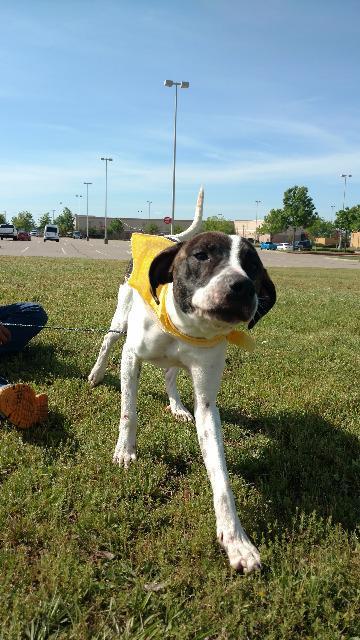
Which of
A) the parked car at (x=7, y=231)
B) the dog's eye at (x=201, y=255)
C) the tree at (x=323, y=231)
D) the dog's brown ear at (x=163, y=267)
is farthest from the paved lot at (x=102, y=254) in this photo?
the tree at (x=323, y=231)

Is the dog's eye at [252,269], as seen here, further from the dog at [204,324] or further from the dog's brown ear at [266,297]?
the dog's brown ear at [266,297]

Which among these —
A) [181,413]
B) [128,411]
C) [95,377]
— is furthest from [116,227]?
[128,411]

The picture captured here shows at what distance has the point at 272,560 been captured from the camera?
248 centimetres

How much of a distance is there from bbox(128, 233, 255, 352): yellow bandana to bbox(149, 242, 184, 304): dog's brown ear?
3.1 inches

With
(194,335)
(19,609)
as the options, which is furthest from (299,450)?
(19,609)

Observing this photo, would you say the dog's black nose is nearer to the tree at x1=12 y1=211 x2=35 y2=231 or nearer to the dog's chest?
the dog's chest

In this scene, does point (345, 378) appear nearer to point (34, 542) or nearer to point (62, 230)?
point (34, 542)

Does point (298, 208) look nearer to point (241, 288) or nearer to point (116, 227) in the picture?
point (116, 227)

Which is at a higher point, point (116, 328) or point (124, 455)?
point (116, 328)

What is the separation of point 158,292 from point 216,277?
2.22 feet

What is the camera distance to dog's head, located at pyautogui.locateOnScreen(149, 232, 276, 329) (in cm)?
243

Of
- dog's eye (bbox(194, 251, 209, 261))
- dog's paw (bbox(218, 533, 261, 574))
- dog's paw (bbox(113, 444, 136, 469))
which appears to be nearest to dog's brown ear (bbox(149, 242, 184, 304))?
dog's eye (bbox(194, 251, 209, 261))

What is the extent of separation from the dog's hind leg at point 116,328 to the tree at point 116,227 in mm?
112271

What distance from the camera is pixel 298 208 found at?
67312 millimetres
